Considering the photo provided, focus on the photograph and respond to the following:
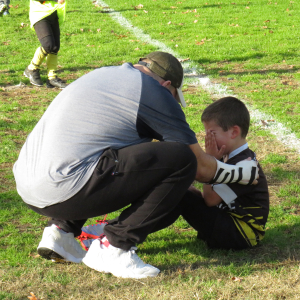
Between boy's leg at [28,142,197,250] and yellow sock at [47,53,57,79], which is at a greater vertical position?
boy's leg at [28,142,197,250]

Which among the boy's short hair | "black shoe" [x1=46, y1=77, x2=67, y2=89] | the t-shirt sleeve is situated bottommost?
"black shoe" [x1=46, y1=77, x2=67, y2=89]

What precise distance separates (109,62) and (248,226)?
6713 mm

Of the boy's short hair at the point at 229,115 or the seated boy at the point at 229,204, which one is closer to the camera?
the seated boy at the point at 229,204

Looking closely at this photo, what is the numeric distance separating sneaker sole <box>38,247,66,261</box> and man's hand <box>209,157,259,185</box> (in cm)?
108

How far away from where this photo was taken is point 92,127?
2.37 metres

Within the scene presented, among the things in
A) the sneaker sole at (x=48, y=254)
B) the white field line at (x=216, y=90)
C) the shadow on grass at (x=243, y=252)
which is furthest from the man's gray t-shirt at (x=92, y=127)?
the white field line at (x=216, y=90)

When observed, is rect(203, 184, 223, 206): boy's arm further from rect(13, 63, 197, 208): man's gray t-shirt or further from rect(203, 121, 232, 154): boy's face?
rect(13, 63, 197, 208): man's gray t-shirt

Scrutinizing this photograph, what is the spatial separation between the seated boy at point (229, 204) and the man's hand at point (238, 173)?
0.27 ft

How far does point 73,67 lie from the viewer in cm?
873

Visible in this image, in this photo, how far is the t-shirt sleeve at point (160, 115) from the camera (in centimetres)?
234

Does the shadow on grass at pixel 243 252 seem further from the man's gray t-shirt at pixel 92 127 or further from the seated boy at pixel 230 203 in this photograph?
the man's gray t-shirt at pixel 92 127

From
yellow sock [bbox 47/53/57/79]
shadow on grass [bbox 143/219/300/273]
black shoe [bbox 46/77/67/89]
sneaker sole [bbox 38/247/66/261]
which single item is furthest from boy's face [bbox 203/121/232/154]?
yellow sock [bbox 47/53/57/79]

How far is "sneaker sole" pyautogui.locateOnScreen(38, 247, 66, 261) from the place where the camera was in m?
2.67

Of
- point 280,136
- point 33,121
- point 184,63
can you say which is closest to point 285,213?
point 280,136
